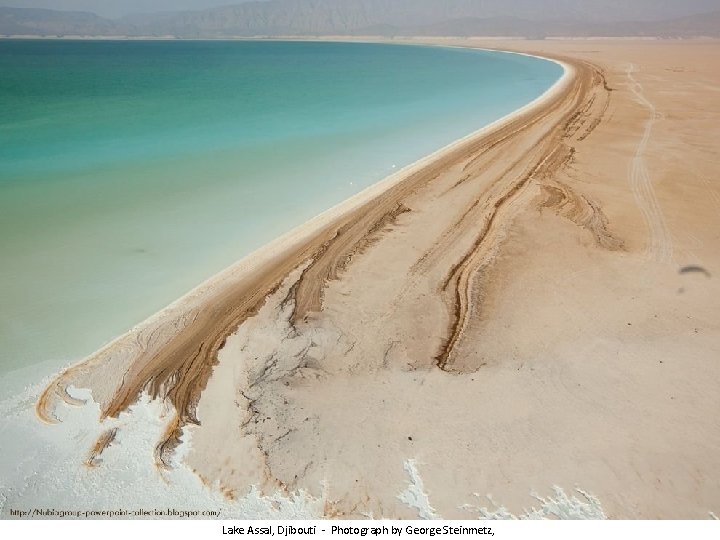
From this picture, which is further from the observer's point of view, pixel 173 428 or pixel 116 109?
pixel 116 109

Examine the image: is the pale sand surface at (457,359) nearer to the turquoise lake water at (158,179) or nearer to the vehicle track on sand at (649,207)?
the vehicle track on sand at (649,207)

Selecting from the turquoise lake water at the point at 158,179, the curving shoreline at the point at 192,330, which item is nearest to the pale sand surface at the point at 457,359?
the curving shoreline at the point at 192,330

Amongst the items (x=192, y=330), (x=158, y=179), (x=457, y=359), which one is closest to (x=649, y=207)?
(x=457, y=359)

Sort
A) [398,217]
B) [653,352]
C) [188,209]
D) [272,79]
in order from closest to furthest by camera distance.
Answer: [653,352], [398,217], [188,209], [272,79]

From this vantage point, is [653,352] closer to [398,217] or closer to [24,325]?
[398,217]

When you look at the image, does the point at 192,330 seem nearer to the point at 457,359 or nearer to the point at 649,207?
the point at 457,359

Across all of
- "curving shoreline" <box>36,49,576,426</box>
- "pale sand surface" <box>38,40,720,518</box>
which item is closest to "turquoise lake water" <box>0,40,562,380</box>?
"curving shoreline" <box>36,49,576,426</box>
